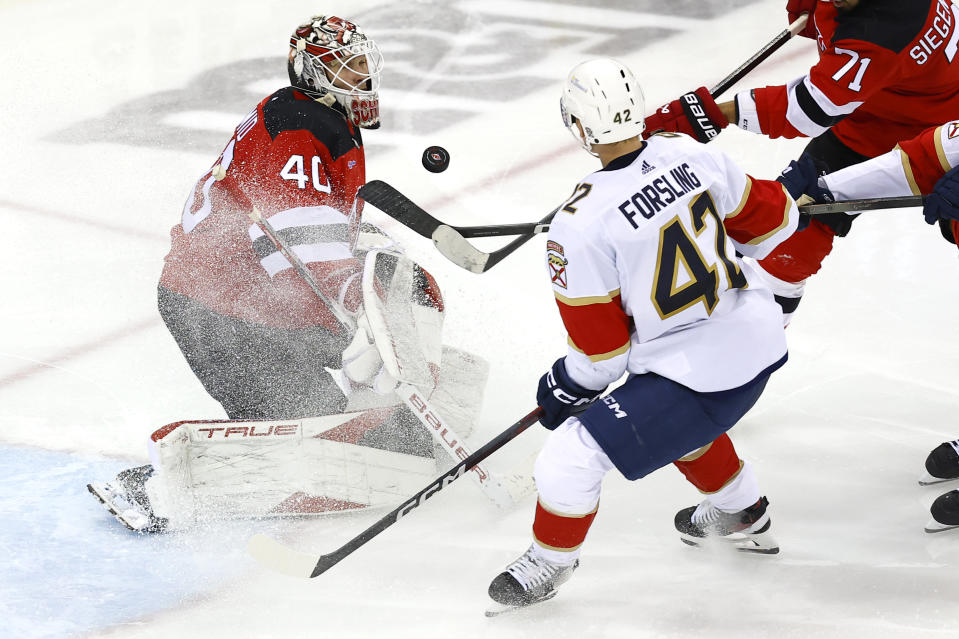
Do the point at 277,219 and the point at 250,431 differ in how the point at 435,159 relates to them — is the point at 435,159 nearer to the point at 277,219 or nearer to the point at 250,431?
the point at 277,219

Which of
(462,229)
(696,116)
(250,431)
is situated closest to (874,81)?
(696,116)

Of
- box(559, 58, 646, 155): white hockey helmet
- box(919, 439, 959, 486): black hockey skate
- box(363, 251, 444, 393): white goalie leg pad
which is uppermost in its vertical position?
box(559, 58, 646, 155): white hockey helmet

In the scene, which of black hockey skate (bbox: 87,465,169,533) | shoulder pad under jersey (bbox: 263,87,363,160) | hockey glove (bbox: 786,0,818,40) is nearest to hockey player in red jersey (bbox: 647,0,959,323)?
hockey glove (bbox: 786,0,818,40)

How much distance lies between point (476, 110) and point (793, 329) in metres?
1.93

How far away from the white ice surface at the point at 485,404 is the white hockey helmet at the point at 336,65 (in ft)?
3.07

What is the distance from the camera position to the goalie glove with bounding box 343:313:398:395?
2410 mm

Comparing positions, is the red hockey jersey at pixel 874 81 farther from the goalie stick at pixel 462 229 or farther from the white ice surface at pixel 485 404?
the white ice surface at pixel 485 404

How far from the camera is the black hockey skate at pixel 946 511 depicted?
2389mm

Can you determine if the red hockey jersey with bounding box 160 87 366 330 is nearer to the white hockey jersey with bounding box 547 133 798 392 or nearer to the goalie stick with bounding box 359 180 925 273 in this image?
the goalie stick with bounding box 359 180 925 273

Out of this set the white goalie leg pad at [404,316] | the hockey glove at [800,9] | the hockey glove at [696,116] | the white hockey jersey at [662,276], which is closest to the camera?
the white hockey jersey at [662,276]

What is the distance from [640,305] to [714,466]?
0.50 meters

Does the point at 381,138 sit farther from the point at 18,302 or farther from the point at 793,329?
Result: the point at 793,329

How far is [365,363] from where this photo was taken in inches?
95.0

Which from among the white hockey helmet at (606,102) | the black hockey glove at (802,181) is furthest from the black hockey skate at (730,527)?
the white hockey helmet at (606,102)
